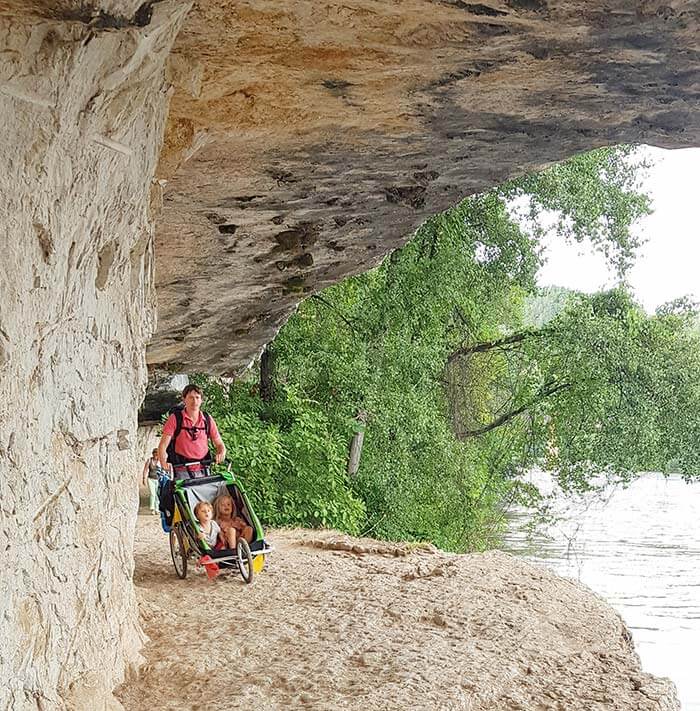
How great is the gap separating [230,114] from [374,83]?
829 mm

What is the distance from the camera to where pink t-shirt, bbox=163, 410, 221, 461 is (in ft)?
27.8

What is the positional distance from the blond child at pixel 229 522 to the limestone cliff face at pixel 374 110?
6.15 feet

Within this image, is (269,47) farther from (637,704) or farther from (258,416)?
(258,416)

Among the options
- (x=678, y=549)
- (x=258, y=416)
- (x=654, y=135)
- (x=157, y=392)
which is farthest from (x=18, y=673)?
(x=678, y=549)

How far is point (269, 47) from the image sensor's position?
4.52m

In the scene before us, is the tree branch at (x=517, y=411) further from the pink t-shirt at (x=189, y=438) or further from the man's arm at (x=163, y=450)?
the man's arm at (x=163, y=450)

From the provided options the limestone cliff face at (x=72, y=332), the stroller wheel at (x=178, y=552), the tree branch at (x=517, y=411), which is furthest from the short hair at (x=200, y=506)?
the tree branch at (x=517, y=411)

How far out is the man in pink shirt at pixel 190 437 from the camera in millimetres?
8430

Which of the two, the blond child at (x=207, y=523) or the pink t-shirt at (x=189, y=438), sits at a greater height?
the pink t-shirt at (x=189, y=438)

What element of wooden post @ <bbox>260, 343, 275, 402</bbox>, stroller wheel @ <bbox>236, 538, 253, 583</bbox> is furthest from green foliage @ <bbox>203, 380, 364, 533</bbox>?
stroller wheel @ <bbox>236, 538, 253, 583</bbox>

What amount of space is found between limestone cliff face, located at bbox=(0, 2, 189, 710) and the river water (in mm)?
7758

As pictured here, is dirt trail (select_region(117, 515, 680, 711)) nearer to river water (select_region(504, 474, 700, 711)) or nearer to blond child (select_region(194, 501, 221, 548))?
blond child (select_region(194, 501, 221, 548))

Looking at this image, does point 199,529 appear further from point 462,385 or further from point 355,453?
point 462,385

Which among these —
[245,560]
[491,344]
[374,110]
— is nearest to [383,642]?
[245,560]
